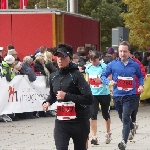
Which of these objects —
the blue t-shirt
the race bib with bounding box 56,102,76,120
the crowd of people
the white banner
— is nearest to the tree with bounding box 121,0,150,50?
the crowd of people

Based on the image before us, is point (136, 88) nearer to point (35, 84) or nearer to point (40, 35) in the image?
point (35, 84)

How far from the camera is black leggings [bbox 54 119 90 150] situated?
25.6 feet

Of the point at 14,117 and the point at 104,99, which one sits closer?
the point at 104,99

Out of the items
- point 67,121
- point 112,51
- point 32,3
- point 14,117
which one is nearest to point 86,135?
point 67,121

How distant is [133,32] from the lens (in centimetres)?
3825

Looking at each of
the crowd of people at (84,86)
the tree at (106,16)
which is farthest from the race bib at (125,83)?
the tree at (106,16)

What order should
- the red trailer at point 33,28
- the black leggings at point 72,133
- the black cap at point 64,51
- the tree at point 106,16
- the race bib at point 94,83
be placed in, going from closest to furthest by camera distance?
the black cap at point 64,51
the black leggings at point 72,133
the race bib at point 94,83
the red trailer at point 33,28
the tree at point 106,16

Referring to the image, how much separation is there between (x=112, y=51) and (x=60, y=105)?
13064mm

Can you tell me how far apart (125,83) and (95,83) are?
1.13 m

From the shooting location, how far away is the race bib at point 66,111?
25.6ft

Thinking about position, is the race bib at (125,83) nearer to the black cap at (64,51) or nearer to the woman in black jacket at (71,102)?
the woman in black jacket at (71,102)

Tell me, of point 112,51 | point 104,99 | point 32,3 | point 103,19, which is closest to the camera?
point 104,99

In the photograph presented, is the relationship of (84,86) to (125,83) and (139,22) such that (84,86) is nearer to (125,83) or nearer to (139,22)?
(125,83)

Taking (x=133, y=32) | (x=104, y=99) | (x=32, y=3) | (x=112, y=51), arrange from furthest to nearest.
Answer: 1. (x=32, y=3)
2. (x=133, y=32)
3. (x=112, y=51)
4. (x=104, y=99)
